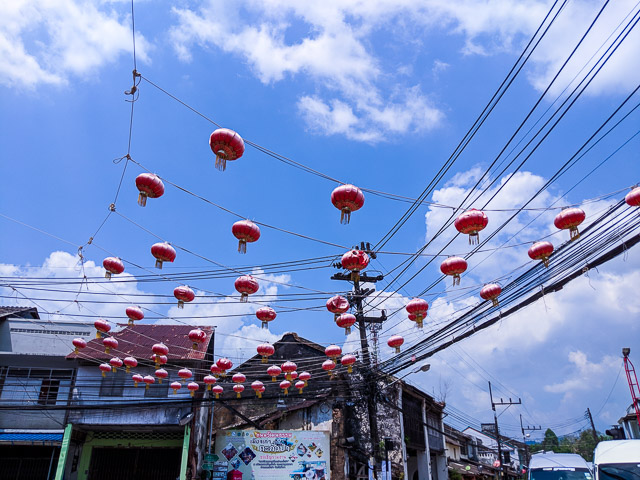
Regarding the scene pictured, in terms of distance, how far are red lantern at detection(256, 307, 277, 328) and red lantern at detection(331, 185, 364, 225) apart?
5063mm

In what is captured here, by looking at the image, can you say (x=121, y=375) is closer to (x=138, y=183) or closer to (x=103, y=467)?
(x=103, y=467)

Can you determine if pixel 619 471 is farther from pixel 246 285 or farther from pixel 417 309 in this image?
pixel 246 285

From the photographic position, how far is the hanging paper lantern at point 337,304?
1205cm

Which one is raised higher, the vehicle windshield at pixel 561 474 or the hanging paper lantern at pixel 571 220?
the hanging paper lantern at pixel 571 220

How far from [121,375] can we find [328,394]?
1009 cm

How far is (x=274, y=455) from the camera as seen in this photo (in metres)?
20.2

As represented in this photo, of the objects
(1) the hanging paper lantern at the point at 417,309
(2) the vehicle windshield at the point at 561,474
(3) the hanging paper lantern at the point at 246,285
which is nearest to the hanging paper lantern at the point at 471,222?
(1) the hanging paper lantern at the point at 417,309

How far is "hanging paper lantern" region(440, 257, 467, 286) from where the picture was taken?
9539mm

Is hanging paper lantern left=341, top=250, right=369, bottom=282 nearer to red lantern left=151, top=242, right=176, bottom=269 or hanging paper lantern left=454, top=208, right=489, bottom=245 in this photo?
hanging paper lantern left=454, top=208, right=489, bottom=245

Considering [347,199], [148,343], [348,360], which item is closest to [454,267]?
[347,199]

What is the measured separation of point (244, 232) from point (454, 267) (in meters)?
4.56

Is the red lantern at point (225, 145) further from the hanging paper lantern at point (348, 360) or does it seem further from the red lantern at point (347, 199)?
the hanging paper lantern at point (348, 360)

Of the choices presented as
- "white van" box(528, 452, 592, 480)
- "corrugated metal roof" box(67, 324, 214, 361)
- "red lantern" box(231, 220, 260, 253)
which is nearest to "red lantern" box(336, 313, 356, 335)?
"red lantern" box(231, 220, 260, 253)

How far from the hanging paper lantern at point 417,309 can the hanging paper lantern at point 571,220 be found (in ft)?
13.5
